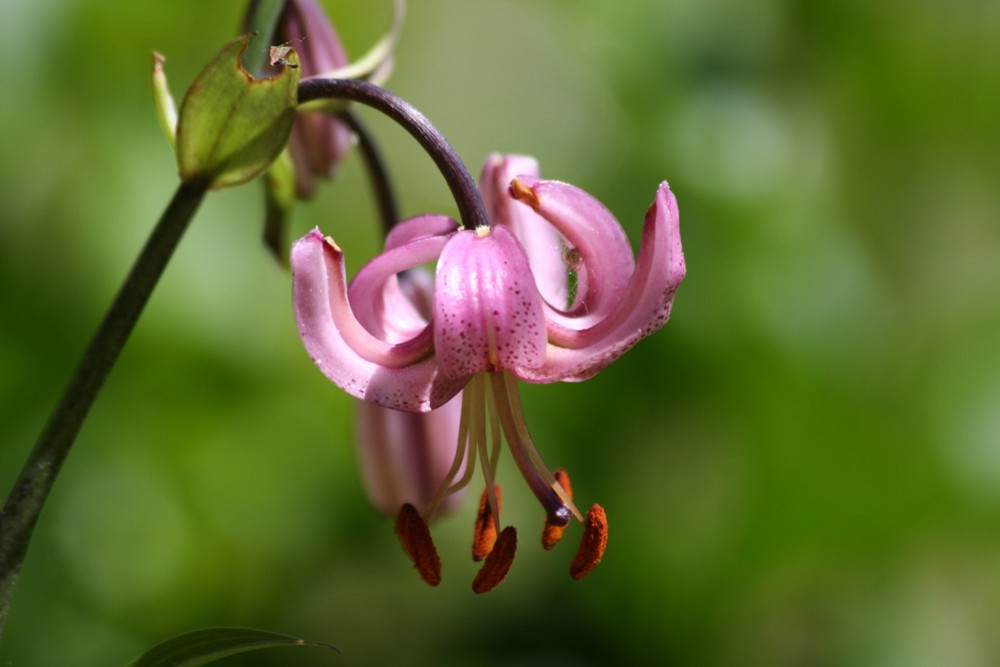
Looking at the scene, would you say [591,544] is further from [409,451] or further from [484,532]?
[409,451]

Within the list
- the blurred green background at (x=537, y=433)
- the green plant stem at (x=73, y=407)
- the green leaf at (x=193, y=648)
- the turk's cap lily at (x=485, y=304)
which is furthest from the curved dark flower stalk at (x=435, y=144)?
the blurred green background at (x=537, y=433)

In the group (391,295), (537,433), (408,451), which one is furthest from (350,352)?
(537,433)

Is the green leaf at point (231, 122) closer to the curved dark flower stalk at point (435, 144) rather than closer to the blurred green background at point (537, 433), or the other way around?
the curved dark flower stalk at point (435, 144)

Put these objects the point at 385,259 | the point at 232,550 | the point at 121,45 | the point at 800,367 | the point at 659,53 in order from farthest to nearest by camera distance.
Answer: the point at 659,53 → the point at 121,45 → the point at 800,367 → the point at 232,550 → the point at 385,259

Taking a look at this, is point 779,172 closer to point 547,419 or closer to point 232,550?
point 547,419

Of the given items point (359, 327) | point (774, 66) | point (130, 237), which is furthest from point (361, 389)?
point (774, 66)

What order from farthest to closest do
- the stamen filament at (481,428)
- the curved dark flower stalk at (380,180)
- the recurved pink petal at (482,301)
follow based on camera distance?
the curved dark flower stalk at (380,180), the stamen filament at (481,428), the recurved pink petal at (482,301)
